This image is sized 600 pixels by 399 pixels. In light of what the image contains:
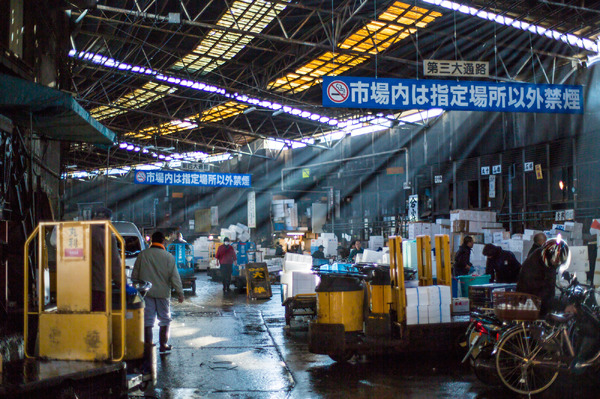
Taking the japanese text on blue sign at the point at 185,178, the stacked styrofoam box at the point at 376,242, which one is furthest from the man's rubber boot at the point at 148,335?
the japanese text on blue sign at the point at 185,178

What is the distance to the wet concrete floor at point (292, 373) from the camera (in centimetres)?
737

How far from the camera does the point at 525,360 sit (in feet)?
23.3

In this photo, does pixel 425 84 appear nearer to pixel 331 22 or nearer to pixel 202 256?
pixel 331 22

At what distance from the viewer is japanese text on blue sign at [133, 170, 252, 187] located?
29.7 metres

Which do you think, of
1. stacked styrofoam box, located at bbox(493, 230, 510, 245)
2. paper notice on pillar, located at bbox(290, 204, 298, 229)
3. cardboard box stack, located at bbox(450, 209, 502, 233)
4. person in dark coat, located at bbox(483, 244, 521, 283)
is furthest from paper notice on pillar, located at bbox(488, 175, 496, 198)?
paper notice on pillar, located at bbox(290, 204, 298, 229)

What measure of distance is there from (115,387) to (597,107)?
17.5 metres

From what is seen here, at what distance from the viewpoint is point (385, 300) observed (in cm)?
927

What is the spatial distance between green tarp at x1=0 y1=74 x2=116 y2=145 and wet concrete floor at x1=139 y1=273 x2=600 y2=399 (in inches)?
145

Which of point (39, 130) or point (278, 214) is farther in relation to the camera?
point (278, 214)

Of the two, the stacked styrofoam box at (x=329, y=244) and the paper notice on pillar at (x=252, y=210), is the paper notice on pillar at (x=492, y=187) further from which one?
the paper notice on pillar at (x=252, y=210)

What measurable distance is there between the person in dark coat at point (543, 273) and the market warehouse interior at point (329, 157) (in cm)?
8

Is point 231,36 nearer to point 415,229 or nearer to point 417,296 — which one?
point 415,229

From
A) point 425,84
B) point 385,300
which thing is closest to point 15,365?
point 385,300

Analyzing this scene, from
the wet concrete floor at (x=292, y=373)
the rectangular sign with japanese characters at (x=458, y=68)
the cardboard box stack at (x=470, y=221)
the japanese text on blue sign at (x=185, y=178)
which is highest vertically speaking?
the rectangular sign with japanese characters at (x=458, y=68)
